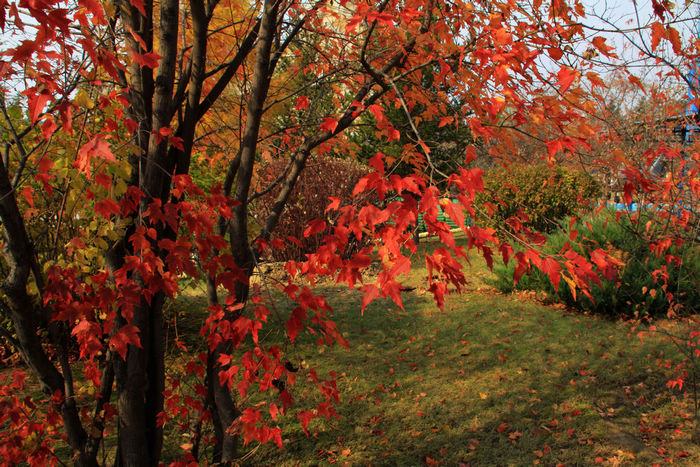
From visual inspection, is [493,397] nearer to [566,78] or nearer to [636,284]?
[566,78]

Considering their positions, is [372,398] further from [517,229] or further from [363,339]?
[517,229]

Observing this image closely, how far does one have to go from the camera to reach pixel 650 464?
2.63 metres

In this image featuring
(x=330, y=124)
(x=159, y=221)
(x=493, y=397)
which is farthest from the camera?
(x=493, y=397)

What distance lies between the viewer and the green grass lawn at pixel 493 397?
2.83 meters

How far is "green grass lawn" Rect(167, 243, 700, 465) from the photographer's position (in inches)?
111

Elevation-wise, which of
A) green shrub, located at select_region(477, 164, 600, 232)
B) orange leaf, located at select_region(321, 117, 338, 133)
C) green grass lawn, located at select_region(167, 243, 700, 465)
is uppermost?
orange leaf, located at select_region(321, 117, 338, 133)

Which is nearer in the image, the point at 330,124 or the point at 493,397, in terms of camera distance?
the point at 330,124

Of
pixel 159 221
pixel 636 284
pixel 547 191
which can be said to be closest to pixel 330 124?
pixel 159 221

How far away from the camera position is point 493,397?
355cm

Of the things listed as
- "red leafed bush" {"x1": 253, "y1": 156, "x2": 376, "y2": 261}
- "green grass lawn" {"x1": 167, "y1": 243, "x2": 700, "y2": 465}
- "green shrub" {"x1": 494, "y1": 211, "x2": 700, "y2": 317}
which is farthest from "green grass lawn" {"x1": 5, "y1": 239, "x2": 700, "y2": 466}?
"red leafed bush" {"x1": 253, "y1": 156, "x2": 376, "y2": 261}

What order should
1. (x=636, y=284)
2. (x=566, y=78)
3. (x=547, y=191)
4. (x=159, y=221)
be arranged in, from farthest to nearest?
(x=547, y=191) → (x=636, y=284) → (x=159, y=221) → (x=566, y=78)

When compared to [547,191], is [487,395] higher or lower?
lower

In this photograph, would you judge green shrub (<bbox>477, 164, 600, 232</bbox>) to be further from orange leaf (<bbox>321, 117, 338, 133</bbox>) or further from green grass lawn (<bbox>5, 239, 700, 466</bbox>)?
orange leaf (<bbox>321, 117, 338, 133</bbox>)

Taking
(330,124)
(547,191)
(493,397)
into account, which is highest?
(330,124)
